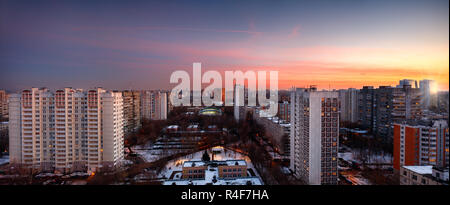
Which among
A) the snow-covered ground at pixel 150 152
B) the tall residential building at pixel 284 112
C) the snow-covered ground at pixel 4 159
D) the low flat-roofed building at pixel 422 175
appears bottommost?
the snow-covered ground at pixel 150 152

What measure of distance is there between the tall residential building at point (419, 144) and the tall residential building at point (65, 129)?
4709 millimetres

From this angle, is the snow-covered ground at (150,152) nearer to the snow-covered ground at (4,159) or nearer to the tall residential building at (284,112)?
the snow-covered ground at (4,159)

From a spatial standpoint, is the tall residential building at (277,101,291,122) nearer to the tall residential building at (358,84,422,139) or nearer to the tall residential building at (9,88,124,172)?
the tall residential building at (358,84,422,139)

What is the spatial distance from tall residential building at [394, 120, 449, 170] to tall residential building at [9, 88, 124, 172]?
4.71 metres

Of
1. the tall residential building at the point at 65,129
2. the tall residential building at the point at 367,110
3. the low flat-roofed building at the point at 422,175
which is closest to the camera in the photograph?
the low flat-roofed building at the point at 422,175

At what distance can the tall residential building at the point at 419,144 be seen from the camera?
3236 mm

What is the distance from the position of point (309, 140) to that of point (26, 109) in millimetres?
4919

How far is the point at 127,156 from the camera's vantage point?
4.68 metres

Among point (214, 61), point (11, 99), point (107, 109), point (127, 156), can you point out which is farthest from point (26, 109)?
point (214, 61)

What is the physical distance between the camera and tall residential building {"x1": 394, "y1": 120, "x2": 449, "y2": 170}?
324 centimetres

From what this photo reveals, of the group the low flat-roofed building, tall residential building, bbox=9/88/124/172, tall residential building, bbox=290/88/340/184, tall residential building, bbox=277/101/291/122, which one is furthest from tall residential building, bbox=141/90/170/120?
the low flat-roofed building

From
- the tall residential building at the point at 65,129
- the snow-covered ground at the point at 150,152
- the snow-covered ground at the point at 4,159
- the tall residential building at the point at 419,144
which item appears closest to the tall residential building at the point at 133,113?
the snow-covered ground at the point at 150,152

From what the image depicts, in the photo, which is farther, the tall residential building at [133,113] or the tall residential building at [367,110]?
the tall residential building at [133,113]

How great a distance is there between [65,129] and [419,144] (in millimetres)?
5767
